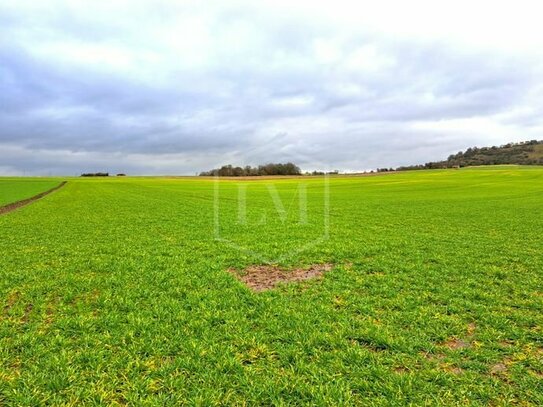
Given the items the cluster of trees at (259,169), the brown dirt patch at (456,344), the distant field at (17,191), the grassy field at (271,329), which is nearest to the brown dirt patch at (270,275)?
the grassy field at (271,329)

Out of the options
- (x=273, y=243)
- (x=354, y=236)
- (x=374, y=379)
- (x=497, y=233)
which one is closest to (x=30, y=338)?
(x=374, y=379)

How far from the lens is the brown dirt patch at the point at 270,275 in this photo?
10.2 meters

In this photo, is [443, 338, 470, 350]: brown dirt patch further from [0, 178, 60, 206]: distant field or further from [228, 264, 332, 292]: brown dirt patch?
[0, 178, 60, 206]: distant field

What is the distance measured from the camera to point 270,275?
1116cm

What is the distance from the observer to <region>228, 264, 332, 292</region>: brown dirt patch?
10.2 m

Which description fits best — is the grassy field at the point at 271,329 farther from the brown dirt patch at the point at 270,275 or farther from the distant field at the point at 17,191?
the distant field at the point at 17,191

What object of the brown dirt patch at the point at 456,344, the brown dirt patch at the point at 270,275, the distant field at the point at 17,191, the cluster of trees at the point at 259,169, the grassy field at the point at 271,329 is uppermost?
the cluster of trees at the point at 259,169

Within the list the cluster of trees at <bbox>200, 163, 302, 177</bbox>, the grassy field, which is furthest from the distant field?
the grassy field

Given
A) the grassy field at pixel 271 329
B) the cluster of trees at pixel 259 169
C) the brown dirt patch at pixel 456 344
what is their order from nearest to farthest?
the grassy field at pixel 271 329 → the brown dirt patch at pixel 456 344 → the cluster of trees at pixel 259 169

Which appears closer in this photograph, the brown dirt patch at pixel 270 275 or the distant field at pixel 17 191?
the brown dirt patch at pixel 270 275

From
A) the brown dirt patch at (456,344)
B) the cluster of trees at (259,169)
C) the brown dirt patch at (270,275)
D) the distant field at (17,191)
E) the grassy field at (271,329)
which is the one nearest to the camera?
the grassy field at (271,329)

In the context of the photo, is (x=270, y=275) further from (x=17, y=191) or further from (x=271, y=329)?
(x=17, y=191)

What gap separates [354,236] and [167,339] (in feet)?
45.3

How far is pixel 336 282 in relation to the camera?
10.0m
